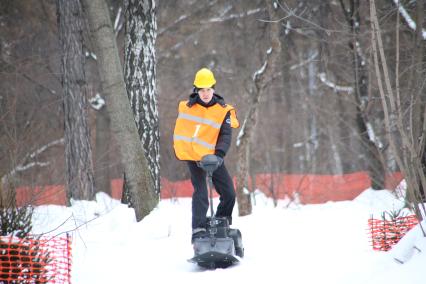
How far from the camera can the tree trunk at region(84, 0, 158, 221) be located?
750 centimetres

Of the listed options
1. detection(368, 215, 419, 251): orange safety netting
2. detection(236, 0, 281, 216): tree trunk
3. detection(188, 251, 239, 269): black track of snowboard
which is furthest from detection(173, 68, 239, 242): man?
detection(236, 0, 281, 216): tree trunk

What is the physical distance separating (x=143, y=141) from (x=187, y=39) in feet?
46.5

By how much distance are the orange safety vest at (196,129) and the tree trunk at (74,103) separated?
527 centimetres

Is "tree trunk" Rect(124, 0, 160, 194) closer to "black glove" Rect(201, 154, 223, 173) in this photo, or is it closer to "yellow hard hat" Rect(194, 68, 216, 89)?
"yellow hard hat" Rect(194, 68, 216, 89)

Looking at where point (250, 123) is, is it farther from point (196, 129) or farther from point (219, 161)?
point (219, 161)

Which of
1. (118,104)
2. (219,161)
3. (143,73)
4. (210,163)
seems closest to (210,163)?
(210,163)

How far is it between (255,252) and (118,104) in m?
2.45

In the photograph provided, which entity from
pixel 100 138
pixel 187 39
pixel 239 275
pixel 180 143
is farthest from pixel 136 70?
pixel 187 39

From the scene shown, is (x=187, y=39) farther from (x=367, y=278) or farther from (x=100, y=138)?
(x=367, y=278)

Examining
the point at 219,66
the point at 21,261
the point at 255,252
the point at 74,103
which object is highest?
the point at 219,66

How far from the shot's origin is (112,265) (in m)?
6.25

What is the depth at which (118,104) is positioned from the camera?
24.7ft

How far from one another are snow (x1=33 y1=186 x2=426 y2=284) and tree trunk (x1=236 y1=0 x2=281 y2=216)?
5.20 ft

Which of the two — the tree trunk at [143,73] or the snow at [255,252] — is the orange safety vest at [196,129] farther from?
the tree trunk at [143,73]
